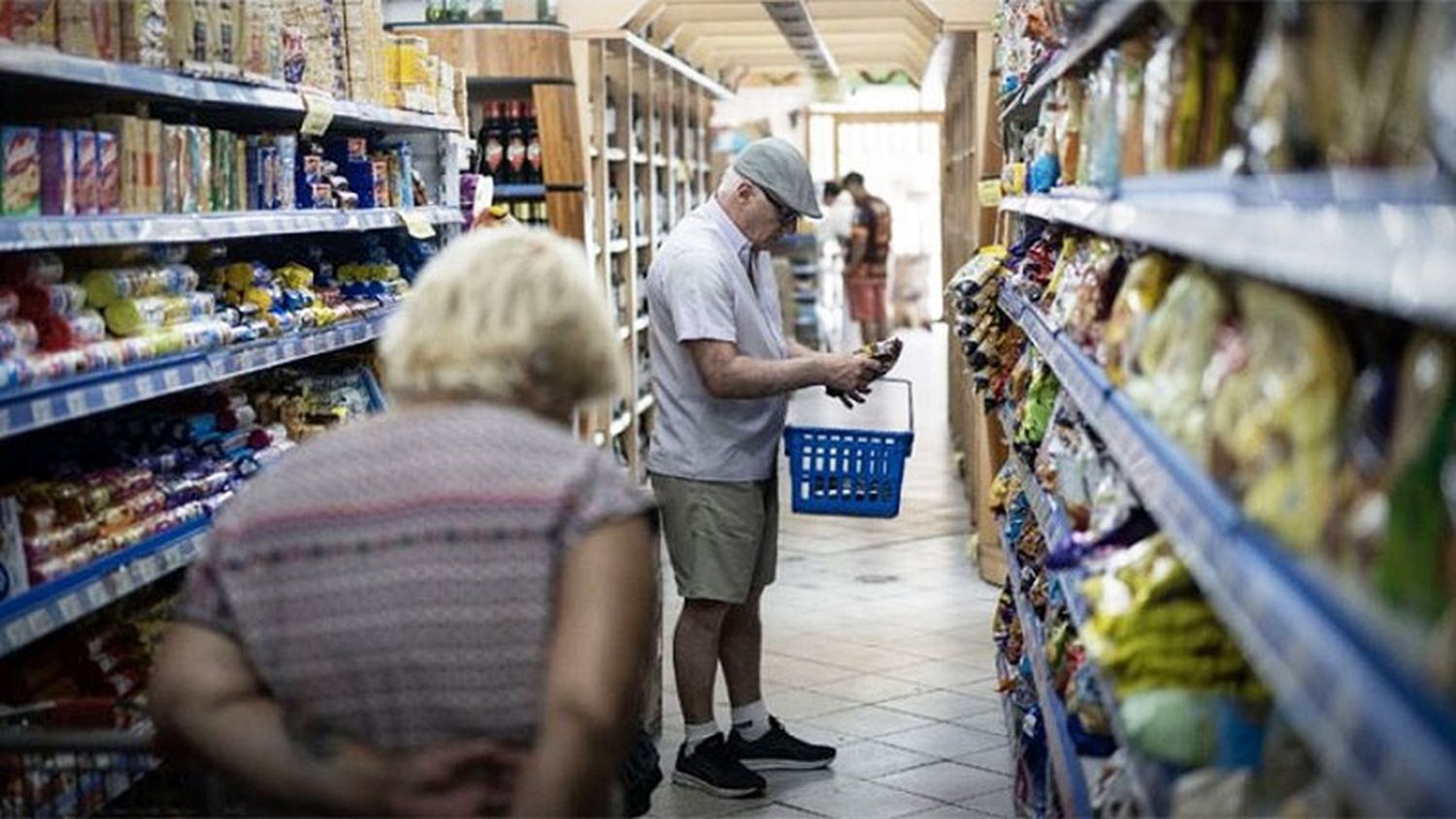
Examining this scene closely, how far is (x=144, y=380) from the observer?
146 inches

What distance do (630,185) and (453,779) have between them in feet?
29.2

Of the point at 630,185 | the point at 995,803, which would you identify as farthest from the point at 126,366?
the point at 630,185

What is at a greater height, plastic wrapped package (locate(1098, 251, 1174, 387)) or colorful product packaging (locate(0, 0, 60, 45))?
colorful product packaging (locate(0, 0, 60, 45))

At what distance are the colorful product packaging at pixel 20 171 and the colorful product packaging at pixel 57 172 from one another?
0.03 meters

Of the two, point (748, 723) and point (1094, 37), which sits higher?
point (1094, 37)

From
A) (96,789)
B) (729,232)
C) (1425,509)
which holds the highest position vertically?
(729,232)

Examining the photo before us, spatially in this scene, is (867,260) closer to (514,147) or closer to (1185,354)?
(514,147)

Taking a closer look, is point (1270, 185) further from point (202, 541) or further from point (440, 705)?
point (202, 541)

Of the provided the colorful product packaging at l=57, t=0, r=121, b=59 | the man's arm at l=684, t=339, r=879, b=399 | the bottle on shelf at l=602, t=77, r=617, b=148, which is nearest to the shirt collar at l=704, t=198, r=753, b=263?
the man's arm at l=684, t=339, r=879, b=399

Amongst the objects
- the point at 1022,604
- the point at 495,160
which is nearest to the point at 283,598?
the point at 1022,604

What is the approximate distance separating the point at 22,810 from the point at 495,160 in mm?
6647

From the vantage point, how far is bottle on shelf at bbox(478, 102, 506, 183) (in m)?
9.41

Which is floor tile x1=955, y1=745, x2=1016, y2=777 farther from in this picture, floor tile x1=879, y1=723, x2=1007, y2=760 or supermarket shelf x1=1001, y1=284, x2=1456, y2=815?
supermarket shelf x1=1001, y1=284, x2=1456, y2=815

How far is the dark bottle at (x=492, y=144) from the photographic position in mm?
9414
